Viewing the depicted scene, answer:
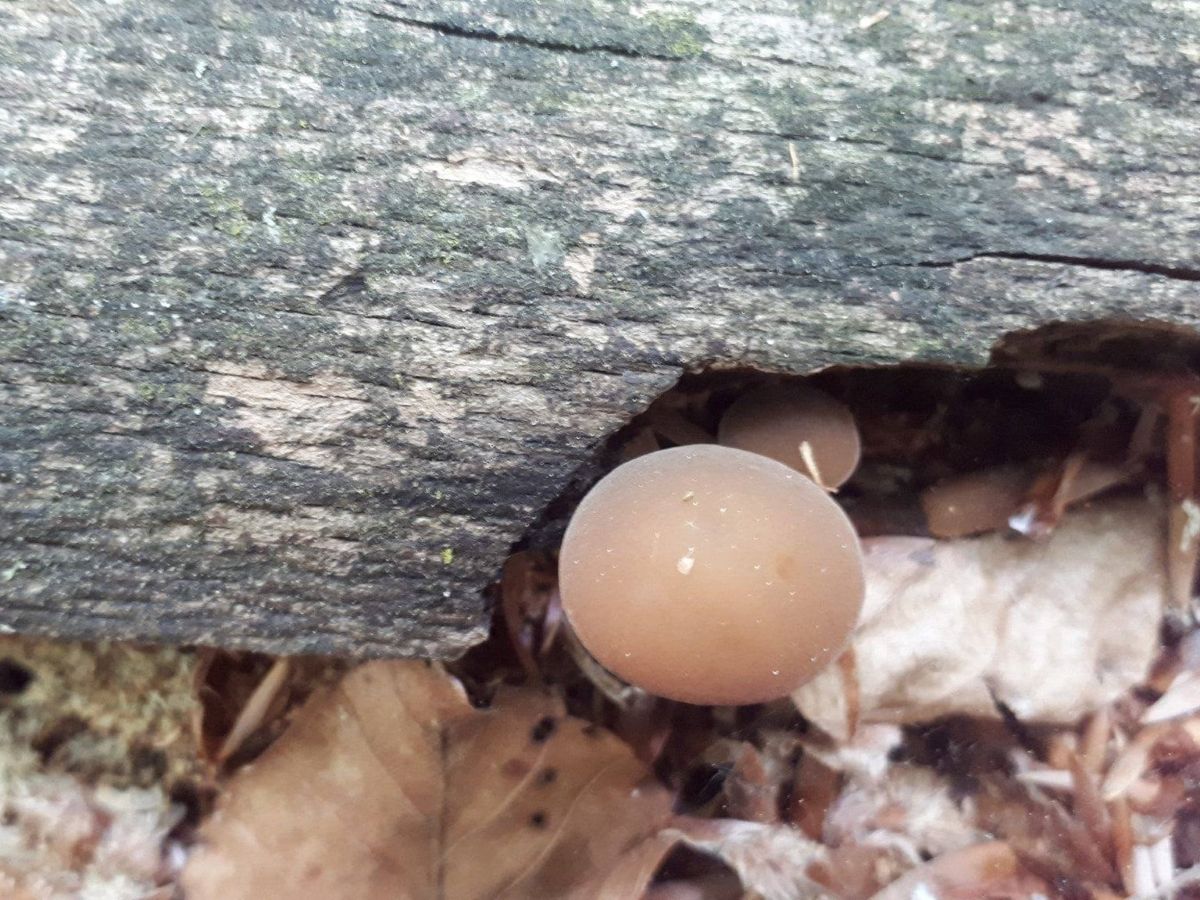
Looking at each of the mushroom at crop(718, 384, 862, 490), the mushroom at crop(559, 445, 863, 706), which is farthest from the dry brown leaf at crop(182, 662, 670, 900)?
the mushroom at crop(718, 384, 862, 490)

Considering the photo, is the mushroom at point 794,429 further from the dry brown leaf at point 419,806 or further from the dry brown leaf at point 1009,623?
the dry brown leaf at point 419,806

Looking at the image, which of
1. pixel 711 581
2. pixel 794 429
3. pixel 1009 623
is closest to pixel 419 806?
pixel 711 581

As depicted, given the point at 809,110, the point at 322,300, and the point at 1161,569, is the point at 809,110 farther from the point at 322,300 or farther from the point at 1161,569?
the point at 1161,569

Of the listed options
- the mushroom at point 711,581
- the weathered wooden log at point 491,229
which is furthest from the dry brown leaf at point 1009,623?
the weathered wooden log at point 491,229

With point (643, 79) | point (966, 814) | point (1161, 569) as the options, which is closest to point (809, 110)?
point (643, 79)

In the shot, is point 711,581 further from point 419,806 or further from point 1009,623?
point 1009,623
